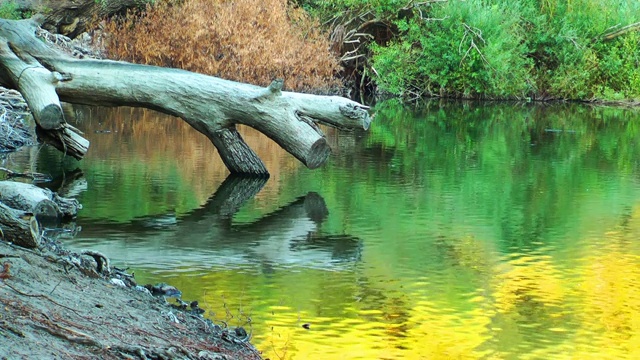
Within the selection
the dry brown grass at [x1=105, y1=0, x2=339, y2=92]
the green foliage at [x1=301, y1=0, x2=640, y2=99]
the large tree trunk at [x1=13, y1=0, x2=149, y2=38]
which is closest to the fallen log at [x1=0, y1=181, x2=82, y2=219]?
the large tree trunk at [x1=13, y1=0, x2=149, y2=38]

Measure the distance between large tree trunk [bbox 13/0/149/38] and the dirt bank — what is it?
16.1 metres

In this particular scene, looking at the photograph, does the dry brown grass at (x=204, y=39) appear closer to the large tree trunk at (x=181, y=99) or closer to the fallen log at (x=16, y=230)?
the large tree trunk at (x=181, y=99)

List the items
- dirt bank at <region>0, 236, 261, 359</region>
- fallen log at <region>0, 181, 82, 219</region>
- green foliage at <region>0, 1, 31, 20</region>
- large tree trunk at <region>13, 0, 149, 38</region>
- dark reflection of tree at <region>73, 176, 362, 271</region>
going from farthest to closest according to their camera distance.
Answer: large tree trunk at <region>13, 0, 149, 38</region>, green foliage at <region>0, 1, 31, 20</region>, fallen log at <region>0, 181, 82, 219</region>, dark reflection of tree at <region>73, 176, 362, 271</region>, dirt bank at <region>0, 236, 261, 359</region>

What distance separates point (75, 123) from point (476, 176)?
8.05 metres

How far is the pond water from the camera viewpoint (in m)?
7.12

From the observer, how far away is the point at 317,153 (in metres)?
13.0

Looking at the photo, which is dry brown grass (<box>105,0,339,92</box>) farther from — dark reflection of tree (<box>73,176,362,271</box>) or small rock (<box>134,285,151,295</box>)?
small rock (<box>134,285,151,295</box>)

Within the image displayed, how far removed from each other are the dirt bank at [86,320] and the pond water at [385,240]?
0.46 meters

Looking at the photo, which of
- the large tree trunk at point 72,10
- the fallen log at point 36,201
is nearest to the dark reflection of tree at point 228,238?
the fallen log at point 36,201

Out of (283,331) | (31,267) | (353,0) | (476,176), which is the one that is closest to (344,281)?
(283,331)

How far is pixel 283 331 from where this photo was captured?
22.8ft

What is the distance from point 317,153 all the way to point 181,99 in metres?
1.69

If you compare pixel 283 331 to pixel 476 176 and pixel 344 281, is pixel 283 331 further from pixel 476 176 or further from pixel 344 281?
pixel 476 176

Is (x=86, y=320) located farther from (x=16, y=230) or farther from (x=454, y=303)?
(x=454, y=303)
